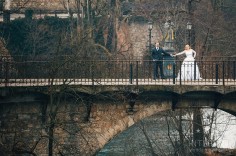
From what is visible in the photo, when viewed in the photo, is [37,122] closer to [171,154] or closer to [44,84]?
[44,84]

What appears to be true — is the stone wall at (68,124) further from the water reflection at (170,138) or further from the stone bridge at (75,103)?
the water reflection at (170,138)

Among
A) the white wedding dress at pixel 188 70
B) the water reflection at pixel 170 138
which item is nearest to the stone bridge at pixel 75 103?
the white wedding dress at pixel 188 70

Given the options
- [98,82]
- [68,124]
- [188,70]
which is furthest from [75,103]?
[188,70]

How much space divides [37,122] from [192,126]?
10.1 metres

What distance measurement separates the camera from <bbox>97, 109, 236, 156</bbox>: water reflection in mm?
27531

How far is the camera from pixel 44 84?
21438 millimetres

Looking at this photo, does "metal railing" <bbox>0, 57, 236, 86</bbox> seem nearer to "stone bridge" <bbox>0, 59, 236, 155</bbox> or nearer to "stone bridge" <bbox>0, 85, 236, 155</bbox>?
"stone bridge" <bbox>0, 59, 236, 155</bbox>

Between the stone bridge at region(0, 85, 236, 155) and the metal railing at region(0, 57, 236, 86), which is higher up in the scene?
the metal railing at region(0, 57, 236, 86)

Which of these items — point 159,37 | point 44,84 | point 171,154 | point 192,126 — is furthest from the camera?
point 159,37

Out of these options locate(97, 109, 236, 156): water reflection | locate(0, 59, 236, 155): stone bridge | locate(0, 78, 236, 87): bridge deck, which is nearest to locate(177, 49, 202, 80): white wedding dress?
locate(0, 78, 236, 87): bridge deck

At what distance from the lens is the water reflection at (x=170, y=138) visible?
2753 centimetres

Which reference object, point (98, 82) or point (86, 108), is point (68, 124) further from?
point (98, 82)

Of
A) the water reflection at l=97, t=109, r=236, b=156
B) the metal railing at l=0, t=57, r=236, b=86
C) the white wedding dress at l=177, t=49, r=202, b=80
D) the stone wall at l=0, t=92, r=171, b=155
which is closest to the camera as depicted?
the stone wall at l=0, t=92, r=171, b=155

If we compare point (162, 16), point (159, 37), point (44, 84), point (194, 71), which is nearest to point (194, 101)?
point (194, 71)
